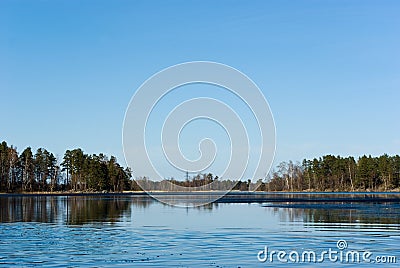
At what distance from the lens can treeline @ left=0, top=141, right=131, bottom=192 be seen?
16012cm

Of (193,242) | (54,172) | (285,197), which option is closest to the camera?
(193,242)

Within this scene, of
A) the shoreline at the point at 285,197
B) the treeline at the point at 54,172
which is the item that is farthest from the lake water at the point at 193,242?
the treeline at the point at 54,172

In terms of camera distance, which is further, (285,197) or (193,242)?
(285,197)

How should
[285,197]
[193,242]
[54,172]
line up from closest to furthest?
[193,242] → [285,197] → [54,172]

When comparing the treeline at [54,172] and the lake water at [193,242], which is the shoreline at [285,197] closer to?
the treeline at [54,172]

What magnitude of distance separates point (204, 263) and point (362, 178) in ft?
606

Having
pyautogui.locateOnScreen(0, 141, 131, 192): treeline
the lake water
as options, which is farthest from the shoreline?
the lake water

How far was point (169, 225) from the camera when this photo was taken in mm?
38906

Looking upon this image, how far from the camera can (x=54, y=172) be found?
173500mm

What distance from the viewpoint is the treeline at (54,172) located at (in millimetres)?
160125

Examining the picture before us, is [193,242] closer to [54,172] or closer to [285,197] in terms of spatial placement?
[285,197]

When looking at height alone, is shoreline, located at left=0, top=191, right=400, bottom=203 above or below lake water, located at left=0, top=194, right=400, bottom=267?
below

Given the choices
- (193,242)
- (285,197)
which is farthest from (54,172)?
(193,242)

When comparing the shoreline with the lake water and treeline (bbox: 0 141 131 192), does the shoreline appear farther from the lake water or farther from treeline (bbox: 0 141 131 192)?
the lake water
